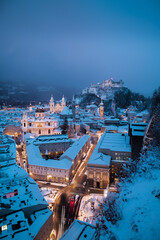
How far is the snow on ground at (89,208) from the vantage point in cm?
1655

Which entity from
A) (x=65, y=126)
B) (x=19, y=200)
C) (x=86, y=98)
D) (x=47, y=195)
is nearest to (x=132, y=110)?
(x=65, y=126)

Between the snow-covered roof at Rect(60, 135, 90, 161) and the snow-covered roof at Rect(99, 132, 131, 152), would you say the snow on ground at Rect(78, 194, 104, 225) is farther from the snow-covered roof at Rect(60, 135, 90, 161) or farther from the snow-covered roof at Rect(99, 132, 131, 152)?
the snow-covered roof at Rect(99, 132, 131, 152)

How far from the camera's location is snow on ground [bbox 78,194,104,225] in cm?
1655

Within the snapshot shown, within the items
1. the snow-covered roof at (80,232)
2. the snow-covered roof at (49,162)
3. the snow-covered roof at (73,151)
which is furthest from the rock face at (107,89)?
the snow-covered roof at (80,232)

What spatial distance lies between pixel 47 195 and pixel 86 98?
86.4m

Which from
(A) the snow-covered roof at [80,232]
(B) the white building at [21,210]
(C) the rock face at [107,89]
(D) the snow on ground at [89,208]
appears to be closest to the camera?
(A) the snow-covered roof at [80,232]

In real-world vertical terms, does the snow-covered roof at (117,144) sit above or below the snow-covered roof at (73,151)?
above

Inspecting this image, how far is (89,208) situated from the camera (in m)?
18.4

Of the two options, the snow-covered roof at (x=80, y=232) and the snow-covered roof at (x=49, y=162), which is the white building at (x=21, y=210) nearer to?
the snow-covered roof at (x=80, y=232)

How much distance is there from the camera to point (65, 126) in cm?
4719

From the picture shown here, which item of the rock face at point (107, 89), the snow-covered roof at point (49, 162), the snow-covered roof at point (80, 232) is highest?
the rock face at point (107, 89)

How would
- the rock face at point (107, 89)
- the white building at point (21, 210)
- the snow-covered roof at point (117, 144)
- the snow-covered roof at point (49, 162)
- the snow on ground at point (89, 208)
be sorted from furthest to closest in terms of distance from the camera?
the rock face at point (107, 89) → the snow-covered roof at point (117, 144) → the snow-covered roof at point (49, 162) → the snow on ground at point (89, 208) → the white building at point (21, 210)

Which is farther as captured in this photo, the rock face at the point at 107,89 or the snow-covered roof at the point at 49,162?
the rock face at the point at 107,89

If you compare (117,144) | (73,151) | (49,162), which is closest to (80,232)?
(49,162)
